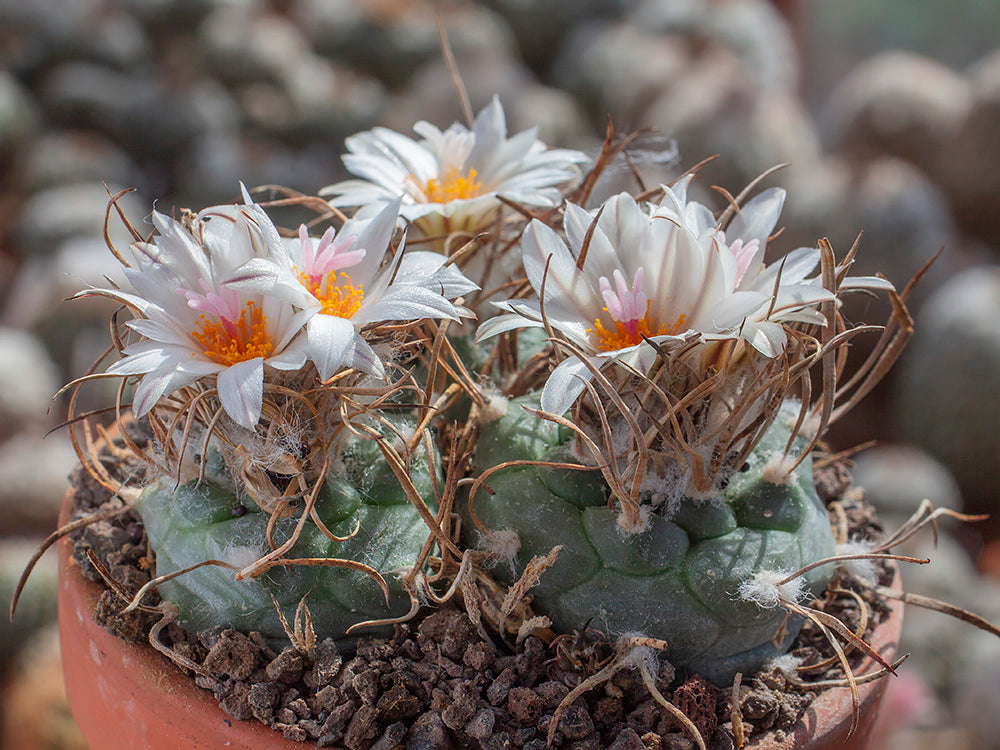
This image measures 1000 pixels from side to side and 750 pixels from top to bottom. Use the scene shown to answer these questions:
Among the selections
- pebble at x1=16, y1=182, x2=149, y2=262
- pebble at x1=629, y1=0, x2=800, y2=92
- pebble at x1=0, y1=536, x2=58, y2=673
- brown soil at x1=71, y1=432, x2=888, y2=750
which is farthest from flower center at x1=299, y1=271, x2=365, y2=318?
pebble at x1=629, y1=0, x2=800, y2=92

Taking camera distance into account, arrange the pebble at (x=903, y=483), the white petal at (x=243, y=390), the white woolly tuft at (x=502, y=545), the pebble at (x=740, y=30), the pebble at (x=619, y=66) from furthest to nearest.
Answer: the pebble at (x=740, y=30) → the pebble at (x=619, y=66) → the pebble at (x=903, y=483) → the white woolly tuft at (x=502, y=545) → the white petal at (x=243, y=390)

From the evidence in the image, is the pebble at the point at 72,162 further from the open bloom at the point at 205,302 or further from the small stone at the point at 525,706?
the small stone at the point at 525,706

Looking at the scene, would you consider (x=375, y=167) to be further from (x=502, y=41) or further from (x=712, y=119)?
(x=502, y=41)

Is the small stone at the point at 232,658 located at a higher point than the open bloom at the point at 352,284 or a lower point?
lower

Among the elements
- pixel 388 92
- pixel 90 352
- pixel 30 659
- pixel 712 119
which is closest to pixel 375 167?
pixel 30 659

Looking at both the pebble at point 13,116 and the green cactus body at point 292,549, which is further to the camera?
the pebble at point 13,116

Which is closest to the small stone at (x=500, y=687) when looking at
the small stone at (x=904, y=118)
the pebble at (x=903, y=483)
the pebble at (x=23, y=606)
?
the pebble at (x=23, y=606)
